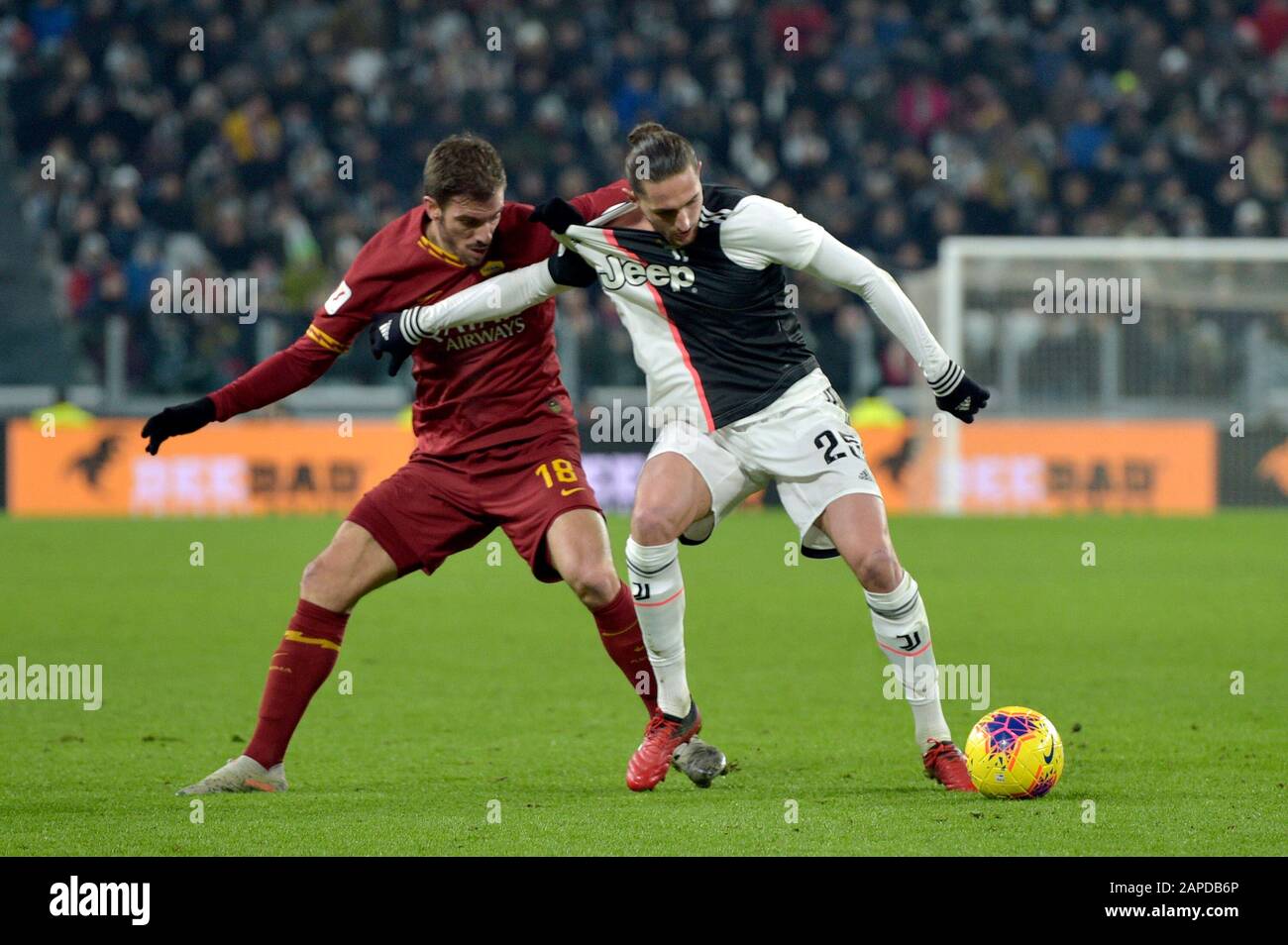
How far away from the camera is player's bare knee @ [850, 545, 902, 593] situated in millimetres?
5723

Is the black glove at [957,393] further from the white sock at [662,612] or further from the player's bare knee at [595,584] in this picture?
the player's bare knee at [595,584]

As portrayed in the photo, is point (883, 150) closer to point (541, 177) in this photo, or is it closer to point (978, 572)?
point (541, 177)

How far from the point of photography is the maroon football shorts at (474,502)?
19.9 feet

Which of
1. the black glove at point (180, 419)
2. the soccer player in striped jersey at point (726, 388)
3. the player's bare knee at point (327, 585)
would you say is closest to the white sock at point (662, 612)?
the soccer player in striped jersey at point (726, 388)

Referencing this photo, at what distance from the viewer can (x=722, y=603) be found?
1173 centimetres

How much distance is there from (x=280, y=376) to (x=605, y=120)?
15.9 metres

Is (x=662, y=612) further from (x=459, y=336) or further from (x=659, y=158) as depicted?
Result: (x=659, y=158)

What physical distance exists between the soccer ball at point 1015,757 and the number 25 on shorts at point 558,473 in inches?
59.2

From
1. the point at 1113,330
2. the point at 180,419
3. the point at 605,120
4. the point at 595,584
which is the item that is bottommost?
the point at 595,584

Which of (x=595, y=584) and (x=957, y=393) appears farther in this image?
(x=595, y=584)

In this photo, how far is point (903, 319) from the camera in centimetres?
578

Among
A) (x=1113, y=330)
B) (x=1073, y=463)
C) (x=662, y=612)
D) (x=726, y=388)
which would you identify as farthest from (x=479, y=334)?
(x=1113, y=330)

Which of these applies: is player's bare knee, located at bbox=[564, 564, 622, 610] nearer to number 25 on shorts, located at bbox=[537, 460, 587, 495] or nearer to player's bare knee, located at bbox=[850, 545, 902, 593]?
number 25 on shorts, located at bbox=[537, 460, 587, 495]

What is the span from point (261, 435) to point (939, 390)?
13113 mm
